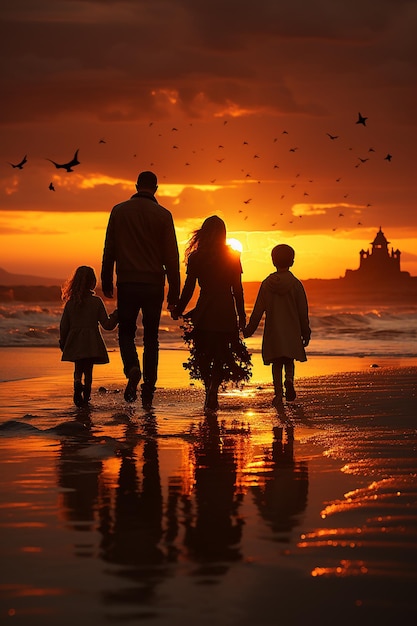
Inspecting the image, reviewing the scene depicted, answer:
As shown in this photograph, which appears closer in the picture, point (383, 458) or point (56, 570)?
point (56, 570)

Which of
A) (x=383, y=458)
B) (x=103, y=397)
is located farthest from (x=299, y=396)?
(x=383, y=458)

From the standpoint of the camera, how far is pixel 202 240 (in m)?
9.95

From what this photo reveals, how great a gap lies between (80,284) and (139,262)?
95 cm

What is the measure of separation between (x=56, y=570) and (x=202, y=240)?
668 cm

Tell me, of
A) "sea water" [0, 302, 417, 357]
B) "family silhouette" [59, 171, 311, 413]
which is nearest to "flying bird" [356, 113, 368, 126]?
"sea water" [0, 302, 417, 357]

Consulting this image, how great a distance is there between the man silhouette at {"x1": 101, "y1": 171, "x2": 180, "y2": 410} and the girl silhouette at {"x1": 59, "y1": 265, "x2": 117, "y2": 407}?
58cm

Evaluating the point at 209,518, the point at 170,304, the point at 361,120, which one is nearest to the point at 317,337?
the point at 361,120

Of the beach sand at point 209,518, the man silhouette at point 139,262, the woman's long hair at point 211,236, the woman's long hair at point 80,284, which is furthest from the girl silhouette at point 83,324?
the beach sand at point 209,518

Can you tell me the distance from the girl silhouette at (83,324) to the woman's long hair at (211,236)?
1102 mm

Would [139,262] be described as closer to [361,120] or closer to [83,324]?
[83,324]

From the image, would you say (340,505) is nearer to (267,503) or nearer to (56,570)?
(267,503)

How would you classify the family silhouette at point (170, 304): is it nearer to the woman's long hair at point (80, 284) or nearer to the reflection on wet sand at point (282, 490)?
the woman's long hair at point (80, 284)

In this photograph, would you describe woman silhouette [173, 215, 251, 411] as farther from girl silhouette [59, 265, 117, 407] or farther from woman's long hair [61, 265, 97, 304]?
woman's long hair [61, 265, 97, 304]

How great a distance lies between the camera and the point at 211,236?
992 cm
